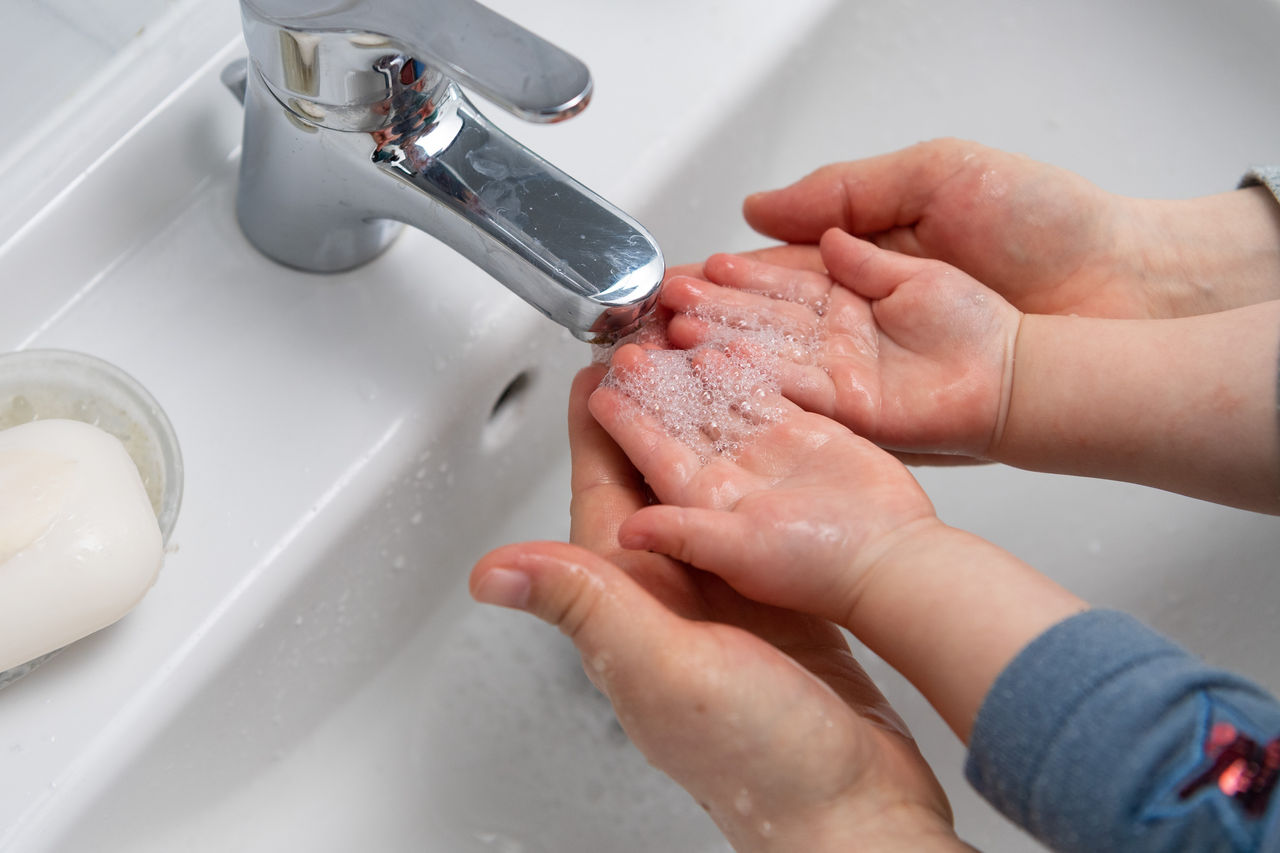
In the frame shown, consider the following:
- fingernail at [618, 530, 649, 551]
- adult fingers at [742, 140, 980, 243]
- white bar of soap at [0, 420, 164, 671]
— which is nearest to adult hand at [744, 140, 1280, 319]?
adult fingers at [742, 140, 980, 243]

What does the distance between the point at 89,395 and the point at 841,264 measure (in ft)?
1.29

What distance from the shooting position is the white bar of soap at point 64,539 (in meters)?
0.38

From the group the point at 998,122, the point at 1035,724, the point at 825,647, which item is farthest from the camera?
the point at 998,122

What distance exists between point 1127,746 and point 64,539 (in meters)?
0.41

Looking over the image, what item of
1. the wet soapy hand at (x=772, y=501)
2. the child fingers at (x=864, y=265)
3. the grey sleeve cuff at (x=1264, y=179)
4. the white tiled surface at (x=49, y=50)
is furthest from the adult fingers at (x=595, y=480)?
the grey sleeve cuff at (x=1264, y=179)

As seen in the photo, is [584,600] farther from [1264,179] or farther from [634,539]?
[1264,179]

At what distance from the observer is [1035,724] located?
372 mm

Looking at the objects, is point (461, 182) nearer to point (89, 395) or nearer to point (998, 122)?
point (89, 395)

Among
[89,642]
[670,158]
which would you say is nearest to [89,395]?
[89,642]

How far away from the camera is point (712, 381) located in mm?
517

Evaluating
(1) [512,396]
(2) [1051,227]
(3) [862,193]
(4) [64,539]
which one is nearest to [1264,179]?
(2) [1051,227]

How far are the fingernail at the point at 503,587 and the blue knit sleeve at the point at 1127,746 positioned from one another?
185 mm

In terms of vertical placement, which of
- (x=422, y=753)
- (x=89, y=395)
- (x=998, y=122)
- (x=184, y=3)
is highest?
(x=998, y=122)

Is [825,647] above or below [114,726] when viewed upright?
above
